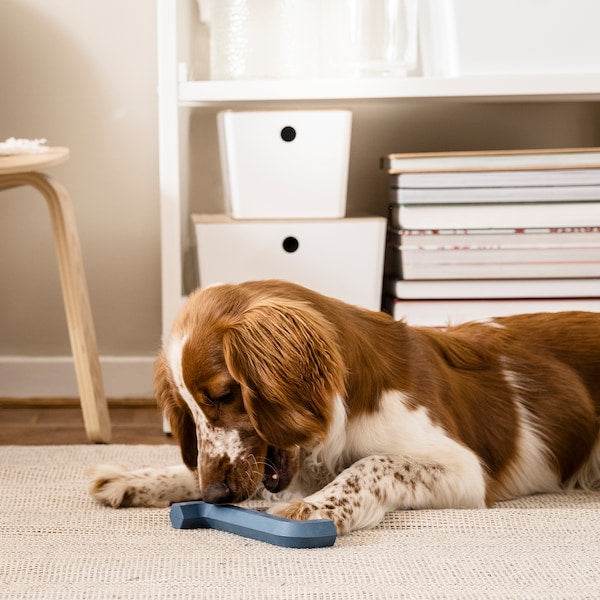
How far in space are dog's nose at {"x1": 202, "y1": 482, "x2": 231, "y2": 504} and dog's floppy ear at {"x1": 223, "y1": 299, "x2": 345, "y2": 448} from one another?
4.1 inches

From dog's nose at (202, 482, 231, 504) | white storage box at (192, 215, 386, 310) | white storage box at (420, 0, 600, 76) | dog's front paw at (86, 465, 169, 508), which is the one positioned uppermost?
white storage box at (420, 0, 600, 76)

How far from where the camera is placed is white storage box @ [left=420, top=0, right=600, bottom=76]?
228 centimetres

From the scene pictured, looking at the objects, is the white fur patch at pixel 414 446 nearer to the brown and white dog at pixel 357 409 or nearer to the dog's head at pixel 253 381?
the brown and white dog at pixel 357 409

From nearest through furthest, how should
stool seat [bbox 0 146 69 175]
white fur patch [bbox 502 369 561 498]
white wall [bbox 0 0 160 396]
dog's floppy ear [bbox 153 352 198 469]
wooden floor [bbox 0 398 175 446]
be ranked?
1. dog's floppy ear [bbox 153 352 198 469]
2. white fur patch [bbox 502 369 561 498]
3. stool seat [bbox 0 146 69 175]
4. wooden floor [bbox 0 398 175 446]
5. white wall [bbox 0 0 160 396]

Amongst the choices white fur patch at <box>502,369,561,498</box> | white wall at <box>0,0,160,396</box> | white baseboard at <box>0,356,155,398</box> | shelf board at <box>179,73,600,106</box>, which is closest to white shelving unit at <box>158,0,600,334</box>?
shelf board at <box>179,73,600,106</box>

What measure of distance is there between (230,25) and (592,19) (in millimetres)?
868

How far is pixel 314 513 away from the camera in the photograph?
140 cm

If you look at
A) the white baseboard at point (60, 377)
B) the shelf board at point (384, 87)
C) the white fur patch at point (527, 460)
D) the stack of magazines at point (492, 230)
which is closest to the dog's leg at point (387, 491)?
the white fur patch at point (527, 460)

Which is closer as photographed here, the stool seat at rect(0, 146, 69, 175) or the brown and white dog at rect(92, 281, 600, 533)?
the brown and white dog at rect(92, 281, 600, 533)

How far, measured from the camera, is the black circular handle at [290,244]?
7.62 feet

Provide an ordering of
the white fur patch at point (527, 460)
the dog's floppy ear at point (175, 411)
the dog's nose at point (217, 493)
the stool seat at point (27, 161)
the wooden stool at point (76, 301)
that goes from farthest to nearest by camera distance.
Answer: the wooden stool at point (76, 301)
the stool seat at point (27, 161)
the white fur patch at point (527, 460)
the dog's floppy ear at point (175, 411)
the dog's nose at point (217, 493)

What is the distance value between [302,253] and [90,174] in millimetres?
882

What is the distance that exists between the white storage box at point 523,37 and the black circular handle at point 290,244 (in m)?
0.54

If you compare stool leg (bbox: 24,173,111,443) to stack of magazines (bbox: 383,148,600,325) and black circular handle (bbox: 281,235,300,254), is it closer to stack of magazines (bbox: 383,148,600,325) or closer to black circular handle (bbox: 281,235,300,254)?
black circular handle (bbox: 281,235,300,254)
